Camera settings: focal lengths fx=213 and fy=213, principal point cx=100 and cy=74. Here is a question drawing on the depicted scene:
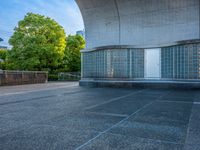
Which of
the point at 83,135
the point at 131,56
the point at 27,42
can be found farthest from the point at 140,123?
the point at 27,42

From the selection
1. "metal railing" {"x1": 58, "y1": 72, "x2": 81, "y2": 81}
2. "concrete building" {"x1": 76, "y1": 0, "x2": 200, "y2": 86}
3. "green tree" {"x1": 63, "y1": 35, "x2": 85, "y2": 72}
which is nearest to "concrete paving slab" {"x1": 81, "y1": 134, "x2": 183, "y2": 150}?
"concrete building" {"x1": 76, "y1": 0, "x2": 200, "y2": 86}

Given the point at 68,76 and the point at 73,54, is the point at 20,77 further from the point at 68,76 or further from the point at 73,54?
the point at 73,54

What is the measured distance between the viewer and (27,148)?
2.85 metres

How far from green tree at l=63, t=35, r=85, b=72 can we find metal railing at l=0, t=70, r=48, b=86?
8794mm

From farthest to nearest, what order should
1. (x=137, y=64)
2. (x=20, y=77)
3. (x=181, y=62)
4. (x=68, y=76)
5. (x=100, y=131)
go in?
1. (x=68, y=76)
2. (x=20, y=77)
3. (x=137, y=64)
4. (x=181, y=62)
5. (x=100, y=131)

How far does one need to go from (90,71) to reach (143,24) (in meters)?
5.42

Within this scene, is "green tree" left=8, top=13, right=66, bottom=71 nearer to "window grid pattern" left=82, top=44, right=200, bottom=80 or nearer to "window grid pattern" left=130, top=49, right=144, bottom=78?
"window grid pattern" left=82, top=44, right=200, bottom=80

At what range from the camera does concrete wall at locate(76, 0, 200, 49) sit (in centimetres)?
1441

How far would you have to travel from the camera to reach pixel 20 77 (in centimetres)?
1922

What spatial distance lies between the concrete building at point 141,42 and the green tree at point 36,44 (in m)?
9.67

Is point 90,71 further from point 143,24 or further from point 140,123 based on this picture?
point 140,123

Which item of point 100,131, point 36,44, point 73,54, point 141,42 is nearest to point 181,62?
point 141,42

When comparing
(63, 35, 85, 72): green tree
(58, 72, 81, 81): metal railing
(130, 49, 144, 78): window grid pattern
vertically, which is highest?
(63, 35, 85, 72): green tree

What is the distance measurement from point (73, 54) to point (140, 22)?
18.2m
